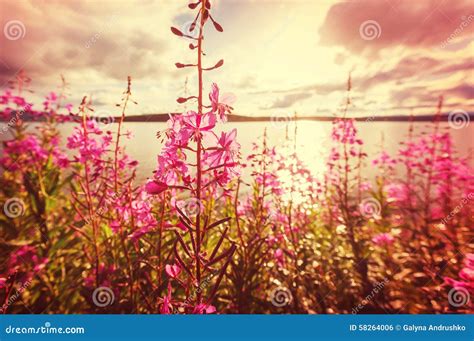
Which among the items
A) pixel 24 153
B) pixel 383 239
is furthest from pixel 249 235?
pixel 24 153

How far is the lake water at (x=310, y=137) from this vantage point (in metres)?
1.75

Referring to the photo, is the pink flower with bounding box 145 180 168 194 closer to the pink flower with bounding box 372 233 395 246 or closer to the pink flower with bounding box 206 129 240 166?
the pink flower with bounding box 206 129 240 166

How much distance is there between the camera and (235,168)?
0.90 m

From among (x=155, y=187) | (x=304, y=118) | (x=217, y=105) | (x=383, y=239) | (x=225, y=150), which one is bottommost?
(x=383, y=239)

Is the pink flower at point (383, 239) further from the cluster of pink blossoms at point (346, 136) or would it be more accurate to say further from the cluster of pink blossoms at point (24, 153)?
the cluster of pink blossoms at point (24, 153)

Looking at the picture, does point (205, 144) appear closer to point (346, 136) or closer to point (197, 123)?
point (197, 123)

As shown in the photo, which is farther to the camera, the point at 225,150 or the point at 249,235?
the point at 249,235

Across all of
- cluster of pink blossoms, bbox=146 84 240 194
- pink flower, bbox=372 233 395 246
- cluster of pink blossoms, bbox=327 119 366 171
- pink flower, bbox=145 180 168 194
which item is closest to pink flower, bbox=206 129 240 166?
cluster of pink blossoms, bbox=146 84 240 194

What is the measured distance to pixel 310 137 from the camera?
229 cm

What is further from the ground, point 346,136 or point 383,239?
point 346,136

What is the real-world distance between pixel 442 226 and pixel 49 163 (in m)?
2.53

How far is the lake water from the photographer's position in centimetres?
175

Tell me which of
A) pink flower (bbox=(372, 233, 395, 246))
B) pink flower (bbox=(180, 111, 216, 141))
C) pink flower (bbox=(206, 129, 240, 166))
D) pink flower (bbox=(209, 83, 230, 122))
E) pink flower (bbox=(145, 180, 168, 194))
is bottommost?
pink flower (bbox=(372, 233, 395, 246))
